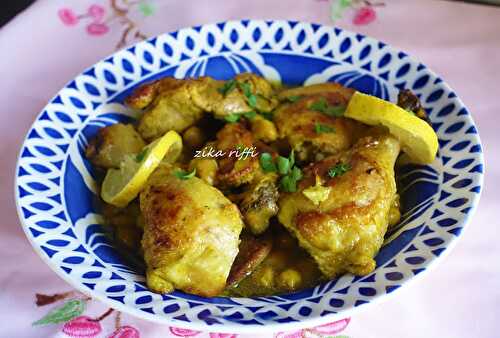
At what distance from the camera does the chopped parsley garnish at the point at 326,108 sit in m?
2.15

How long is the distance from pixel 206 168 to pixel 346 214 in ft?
1.77

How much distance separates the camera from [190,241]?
1694 mm

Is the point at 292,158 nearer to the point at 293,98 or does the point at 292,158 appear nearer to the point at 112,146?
the point at 293,98

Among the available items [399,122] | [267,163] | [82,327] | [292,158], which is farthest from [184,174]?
[399,122]

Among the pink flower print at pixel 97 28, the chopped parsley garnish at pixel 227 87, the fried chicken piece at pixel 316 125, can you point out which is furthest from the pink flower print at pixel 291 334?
the pink flower print at pixel 97 28

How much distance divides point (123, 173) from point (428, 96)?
125 centimetres

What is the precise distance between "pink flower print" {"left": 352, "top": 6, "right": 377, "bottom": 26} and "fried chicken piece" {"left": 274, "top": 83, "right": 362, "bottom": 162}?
3.28ft

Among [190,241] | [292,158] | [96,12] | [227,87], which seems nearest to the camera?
[190,241]

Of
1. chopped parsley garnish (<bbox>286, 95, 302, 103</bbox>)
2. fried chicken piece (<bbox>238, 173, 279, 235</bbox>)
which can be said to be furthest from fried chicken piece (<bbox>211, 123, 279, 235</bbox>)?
chopped parsley garnish (<bbox>286, 95, 302, 103</bbox>)

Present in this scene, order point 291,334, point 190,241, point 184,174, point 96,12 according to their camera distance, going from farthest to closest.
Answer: point 96,12
point 184,174
point 291,334
point 190,241

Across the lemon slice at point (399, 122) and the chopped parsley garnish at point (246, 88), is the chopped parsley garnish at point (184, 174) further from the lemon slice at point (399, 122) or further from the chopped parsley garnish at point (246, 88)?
the lemon slice at point (399, 122)

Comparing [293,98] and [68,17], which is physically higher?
[68,17]

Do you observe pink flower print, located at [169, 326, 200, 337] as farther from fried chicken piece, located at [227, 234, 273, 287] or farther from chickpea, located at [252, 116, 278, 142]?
chickpea, located at [252, 116, 278, 142]

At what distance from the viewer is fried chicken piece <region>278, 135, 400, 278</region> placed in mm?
1731
